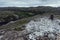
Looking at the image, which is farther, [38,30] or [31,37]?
[38,30]

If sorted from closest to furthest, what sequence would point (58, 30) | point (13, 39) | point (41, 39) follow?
point (41, 39) < point (13, 39) < point (58, 30)

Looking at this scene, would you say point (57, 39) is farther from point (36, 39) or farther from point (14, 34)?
point (14, 34)

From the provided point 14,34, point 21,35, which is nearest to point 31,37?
point 21,35

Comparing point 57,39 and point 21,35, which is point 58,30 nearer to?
point 57,39

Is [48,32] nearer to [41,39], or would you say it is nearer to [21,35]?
→ [41,39]

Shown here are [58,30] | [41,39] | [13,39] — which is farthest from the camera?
[58,30]

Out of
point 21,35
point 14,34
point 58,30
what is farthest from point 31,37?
point 58,30

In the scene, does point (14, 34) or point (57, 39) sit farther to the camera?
point (14, 34)
